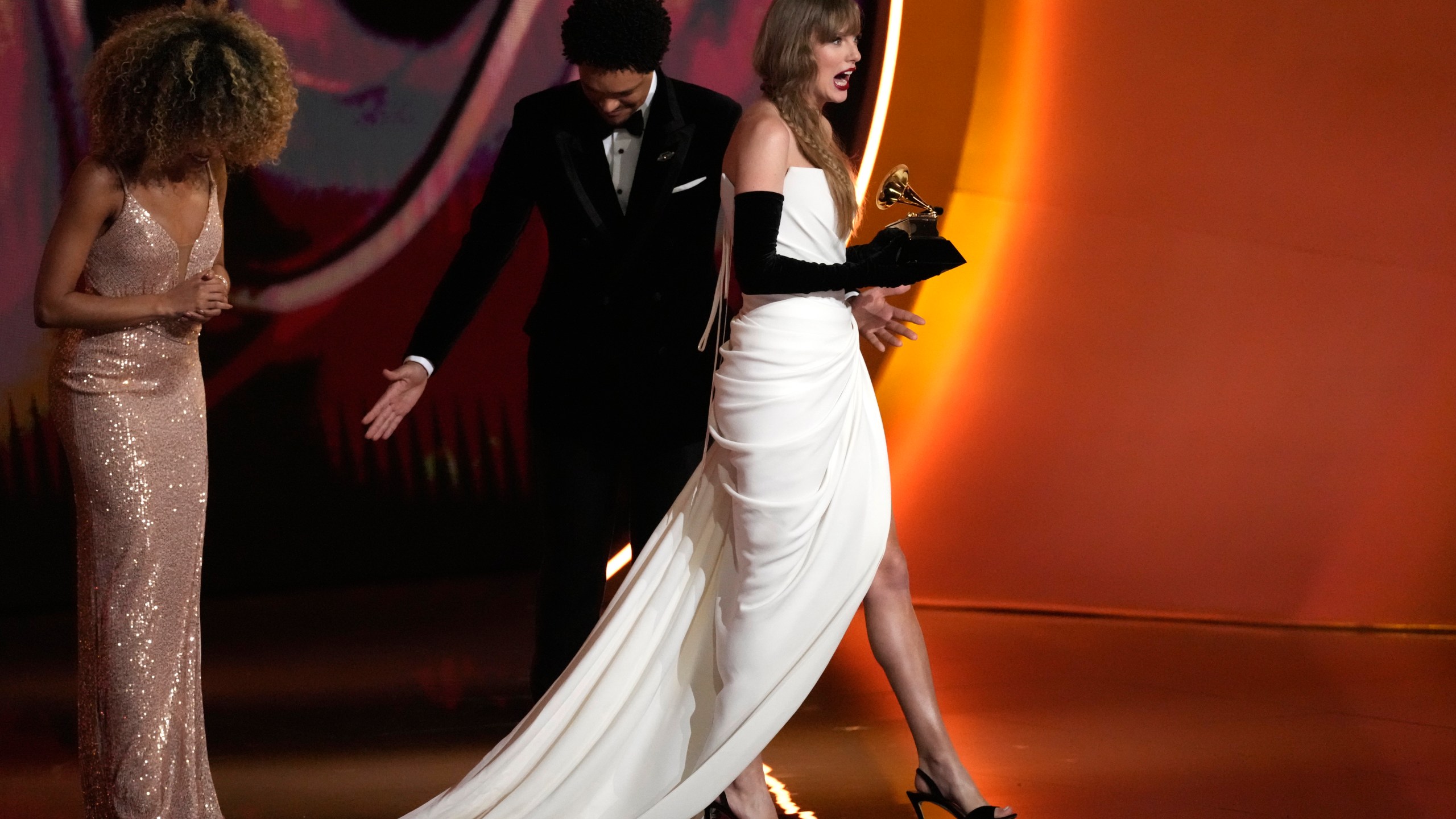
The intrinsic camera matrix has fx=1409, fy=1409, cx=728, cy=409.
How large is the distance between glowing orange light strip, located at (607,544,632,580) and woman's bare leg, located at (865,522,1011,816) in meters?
2.10

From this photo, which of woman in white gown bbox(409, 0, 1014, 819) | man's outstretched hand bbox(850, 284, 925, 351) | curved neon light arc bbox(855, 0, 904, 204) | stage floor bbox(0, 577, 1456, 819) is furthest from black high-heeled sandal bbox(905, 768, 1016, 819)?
curved neon light arc bbox(855, 0, 904, 204)

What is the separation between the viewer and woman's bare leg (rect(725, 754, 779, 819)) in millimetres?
A: 2736

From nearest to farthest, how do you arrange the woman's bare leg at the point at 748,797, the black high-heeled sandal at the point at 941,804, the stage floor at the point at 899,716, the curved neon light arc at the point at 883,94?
the black high-heeled sandal at the point at 941,804 → the woman's bare leg at the point at 748,797 → the stage floor at the point at 899,716 → the curved neon light arc at the point at 883,94

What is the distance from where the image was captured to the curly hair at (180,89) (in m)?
2.46

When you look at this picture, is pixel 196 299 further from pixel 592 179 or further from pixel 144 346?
pixel 592 179

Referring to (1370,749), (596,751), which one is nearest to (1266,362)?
(1370,749)

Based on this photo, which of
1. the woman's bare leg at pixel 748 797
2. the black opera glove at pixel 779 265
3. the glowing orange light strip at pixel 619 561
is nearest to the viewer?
the black opera glove at pixel 779 265

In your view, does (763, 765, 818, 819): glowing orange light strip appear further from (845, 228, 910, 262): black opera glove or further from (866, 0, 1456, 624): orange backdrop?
(866, 0, 1456, 624): orange backdrop

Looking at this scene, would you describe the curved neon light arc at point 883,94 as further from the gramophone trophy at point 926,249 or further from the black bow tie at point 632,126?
the gramophone trophy at point 926,249

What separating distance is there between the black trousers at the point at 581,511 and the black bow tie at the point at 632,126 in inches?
23.7

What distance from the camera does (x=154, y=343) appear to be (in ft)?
8.41

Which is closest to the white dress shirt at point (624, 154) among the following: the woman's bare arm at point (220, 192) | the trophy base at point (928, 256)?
the trophy base at point (928, 256)

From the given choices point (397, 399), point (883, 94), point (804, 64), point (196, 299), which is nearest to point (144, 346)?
point (196, 299)

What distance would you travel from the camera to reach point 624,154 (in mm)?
2799
